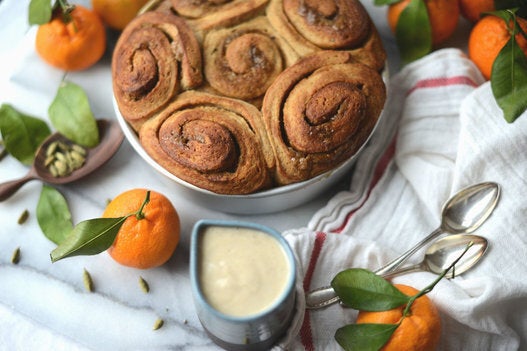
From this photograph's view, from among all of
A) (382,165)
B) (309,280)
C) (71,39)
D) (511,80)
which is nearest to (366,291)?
(309,280)

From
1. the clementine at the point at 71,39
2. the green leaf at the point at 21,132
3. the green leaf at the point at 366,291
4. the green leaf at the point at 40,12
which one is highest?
the green leaf at the point at 40,12

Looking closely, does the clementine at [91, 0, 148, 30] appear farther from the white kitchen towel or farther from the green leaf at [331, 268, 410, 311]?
the green leaf at [331, 268, 410, 311]

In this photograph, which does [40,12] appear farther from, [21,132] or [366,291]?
[366,291]

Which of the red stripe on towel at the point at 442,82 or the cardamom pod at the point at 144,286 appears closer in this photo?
the cardamom pod at the point at 144,286

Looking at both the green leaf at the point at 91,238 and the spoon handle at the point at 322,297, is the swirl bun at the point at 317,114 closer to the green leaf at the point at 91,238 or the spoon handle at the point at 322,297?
the spoon handle at the point at 322,297

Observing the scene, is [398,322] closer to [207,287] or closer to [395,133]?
[207,287]

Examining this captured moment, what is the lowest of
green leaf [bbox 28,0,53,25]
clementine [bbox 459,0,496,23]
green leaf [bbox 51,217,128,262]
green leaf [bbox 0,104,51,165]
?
clementine [bbox 459,0,496,23]

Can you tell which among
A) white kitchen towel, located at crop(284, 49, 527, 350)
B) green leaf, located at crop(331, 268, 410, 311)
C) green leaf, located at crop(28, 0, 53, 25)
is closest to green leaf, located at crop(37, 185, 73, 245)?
green leaf, located at crop(28, 0, 53, 25)

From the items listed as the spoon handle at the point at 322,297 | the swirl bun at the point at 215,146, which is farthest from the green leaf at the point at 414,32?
the spoon handle at the point at 322,297
